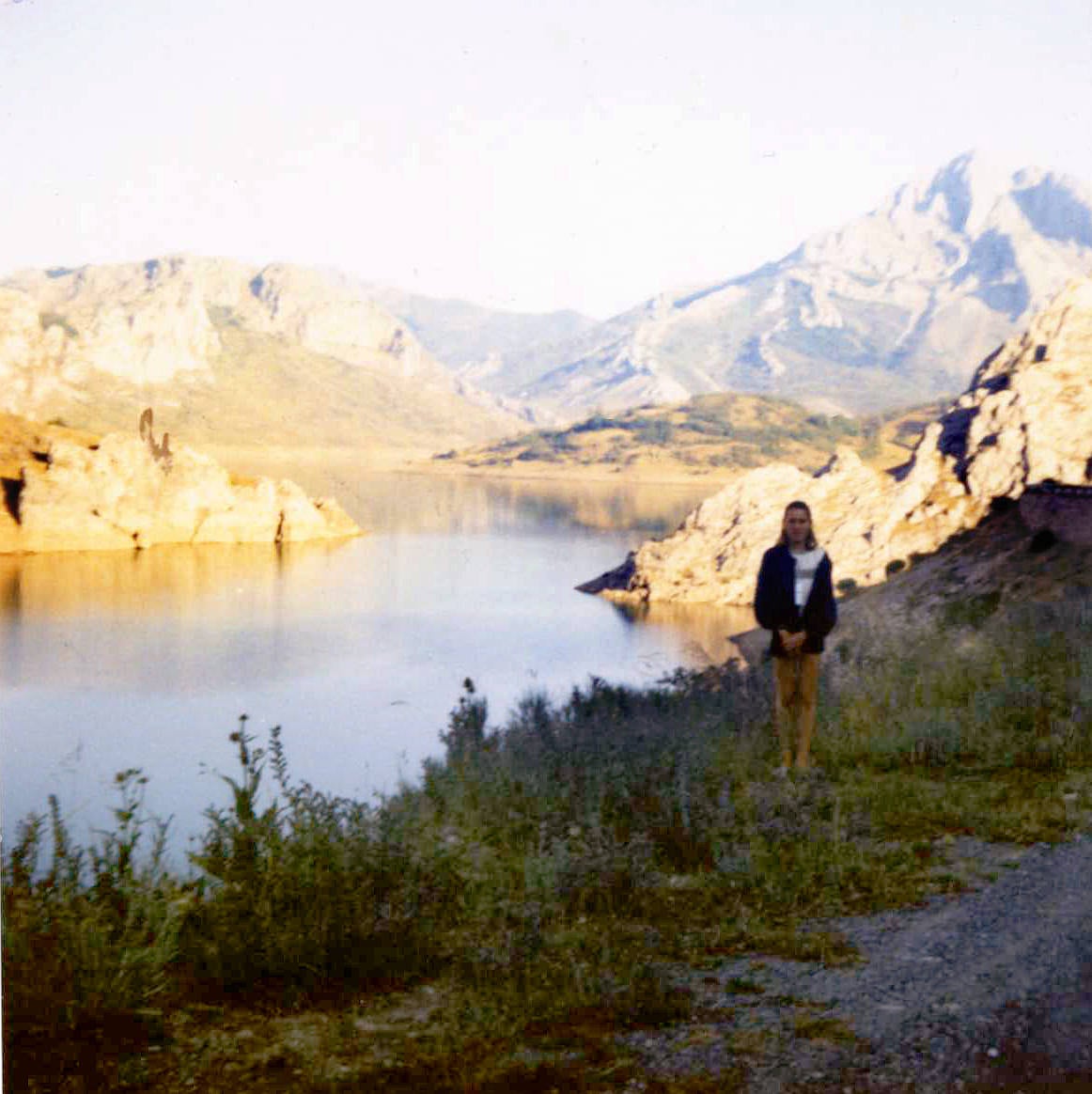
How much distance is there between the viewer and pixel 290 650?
113 feet

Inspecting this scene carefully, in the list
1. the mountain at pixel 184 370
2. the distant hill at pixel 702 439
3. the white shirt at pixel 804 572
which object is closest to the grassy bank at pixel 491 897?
the white shirt at pixel 804 572

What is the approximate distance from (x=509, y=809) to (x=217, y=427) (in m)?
96.9

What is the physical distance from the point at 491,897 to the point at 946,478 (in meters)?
33.5

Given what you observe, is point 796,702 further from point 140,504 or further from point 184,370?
point 184,370

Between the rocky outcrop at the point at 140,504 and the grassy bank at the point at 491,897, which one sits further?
the rocky outcrop at the point at 140,504

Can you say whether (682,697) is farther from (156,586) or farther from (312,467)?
(312,467)

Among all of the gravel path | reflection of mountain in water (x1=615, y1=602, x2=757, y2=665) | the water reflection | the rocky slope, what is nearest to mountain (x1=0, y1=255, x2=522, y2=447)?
the rocky slope

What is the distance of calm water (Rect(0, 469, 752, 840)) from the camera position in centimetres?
2002

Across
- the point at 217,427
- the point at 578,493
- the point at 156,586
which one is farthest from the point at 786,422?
the point at 156,586

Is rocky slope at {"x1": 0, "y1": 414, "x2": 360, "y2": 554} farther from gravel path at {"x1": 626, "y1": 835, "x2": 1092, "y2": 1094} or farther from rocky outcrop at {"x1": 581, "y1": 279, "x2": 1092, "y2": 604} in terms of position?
gravel path at {"x1": 626, "y1": 835, "x2": 1092, "y2": 1094}

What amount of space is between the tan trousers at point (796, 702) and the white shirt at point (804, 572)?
1.36ft

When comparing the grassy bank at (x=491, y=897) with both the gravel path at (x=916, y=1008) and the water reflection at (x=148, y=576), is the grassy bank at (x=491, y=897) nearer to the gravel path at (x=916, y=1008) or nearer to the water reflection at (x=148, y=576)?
the gravel path at (x=916, y=1008)

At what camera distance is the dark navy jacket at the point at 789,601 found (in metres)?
7.29

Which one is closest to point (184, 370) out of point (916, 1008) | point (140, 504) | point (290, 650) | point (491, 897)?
point (140, 504)
